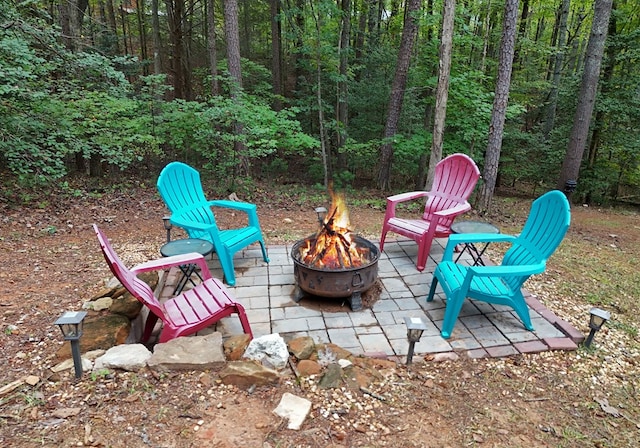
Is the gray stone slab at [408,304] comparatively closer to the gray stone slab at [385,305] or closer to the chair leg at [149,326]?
the gray stone slab at [385,305]

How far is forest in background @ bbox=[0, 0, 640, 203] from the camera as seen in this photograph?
15.4 ft

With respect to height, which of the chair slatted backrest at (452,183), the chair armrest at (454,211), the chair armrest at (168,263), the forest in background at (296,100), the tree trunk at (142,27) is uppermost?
the tree trunk at (142,27)

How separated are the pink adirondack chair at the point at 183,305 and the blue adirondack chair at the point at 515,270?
144 cm

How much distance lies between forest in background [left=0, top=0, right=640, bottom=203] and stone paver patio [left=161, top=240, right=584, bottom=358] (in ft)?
9.68

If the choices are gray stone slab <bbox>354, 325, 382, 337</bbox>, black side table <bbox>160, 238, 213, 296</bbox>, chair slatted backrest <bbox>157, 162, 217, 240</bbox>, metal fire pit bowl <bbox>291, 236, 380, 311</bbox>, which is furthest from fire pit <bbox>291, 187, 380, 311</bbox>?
chair slatted backrest <bbox>157, 162, 217, 240</bbox>

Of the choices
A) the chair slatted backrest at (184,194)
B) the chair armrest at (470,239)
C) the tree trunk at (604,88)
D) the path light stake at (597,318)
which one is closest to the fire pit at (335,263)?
the chair armrest at (470,239)

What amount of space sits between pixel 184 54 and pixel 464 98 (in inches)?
321

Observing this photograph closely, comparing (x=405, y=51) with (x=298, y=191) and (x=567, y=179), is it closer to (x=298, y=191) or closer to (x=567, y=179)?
(x=298, y=191)

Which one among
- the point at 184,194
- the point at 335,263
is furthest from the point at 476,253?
the point at 184,194

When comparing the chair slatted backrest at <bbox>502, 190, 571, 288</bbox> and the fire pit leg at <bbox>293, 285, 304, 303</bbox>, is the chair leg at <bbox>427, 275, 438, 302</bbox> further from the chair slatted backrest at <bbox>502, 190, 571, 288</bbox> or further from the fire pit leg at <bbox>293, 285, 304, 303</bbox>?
the fire pit leg at <bbox>293, 285, 304, 303</bbox>

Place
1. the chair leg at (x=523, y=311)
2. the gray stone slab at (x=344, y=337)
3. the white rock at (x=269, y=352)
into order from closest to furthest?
the white rock at (x=269, y=352)
the gray stone slab at (x=344, y=337)
the chair leg at (x=523, y=311)

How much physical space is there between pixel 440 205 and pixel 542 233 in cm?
135

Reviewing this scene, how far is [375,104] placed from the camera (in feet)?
29.0

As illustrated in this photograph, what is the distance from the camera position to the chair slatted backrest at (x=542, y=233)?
103 inches
